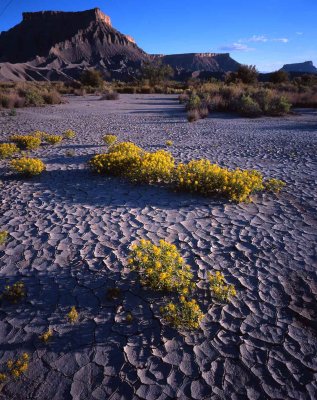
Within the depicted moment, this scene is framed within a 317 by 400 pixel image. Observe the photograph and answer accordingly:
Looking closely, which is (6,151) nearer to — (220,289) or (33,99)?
(220,289)

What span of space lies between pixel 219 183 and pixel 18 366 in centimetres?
408

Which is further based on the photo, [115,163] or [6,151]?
[6,151]

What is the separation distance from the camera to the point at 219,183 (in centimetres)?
550

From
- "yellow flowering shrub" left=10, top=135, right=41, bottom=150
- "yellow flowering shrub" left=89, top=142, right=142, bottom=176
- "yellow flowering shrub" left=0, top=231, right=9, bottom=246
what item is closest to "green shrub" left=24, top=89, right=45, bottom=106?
"yellow flowering shrub" left=10, top=135, right=41, bottom=150

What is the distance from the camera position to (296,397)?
221 cm

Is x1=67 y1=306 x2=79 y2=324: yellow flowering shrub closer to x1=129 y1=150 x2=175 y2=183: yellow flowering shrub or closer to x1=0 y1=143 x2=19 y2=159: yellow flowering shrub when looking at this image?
x1=129 y1=150 x2=175 y2=183: yellow flowering shrub

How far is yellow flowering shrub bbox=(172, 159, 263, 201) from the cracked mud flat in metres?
0.21

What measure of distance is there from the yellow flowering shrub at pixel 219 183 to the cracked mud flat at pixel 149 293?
212mm

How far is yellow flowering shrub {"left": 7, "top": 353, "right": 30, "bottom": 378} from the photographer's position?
2292mm

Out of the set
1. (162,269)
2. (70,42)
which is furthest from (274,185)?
(70,42)

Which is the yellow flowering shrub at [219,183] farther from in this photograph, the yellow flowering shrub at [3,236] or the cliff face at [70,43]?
the cliff face at [70,43]

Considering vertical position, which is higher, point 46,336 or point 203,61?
point 203,61

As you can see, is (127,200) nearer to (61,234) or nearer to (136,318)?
(61,234)

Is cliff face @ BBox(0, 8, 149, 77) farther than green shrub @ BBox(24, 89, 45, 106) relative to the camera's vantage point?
Yes
